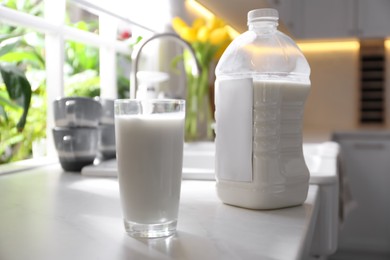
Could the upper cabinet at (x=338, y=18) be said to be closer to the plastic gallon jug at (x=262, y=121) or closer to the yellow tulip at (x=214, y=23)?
the yellow tulip at (x=214, y=23)

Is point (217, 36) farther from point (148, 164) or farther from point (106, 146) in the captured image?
point (148, 164)

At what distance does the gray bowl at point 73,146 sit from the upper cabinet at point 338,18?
8.66ft

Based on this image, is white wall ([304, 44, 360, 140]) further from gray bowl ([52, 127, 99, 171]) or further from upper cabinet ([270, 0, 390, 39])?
gray bowl ([52, 127, 99, 171])

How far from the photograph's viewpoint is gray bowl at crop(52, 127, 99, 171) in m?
1.20

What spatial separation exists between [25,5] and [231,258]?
1513 millimetres

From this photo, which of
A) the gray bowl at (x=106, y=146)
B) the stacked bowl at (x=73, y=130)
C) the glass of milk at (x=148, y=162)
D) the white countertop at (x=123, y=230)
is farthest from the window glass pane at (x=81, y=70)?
the glass of milk at (x=148, y=162)

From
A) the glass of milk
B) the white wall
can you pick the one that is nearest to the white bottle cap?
the glass of milk

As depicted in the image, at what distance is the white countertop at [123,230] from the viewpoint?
52 cm

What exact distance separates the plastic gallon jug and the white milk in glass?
18cm

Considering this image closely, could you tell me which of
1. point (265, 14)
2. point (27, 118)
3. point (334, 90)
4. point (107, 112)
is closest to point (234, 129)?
point (265, 14)

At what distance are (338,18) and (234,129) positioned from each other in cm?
332

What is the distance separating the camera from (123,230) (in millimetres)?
616

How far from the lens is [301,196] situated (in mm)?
766

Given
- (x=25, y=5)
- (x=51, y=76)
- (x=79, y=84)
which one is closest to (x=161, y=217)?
(x=51, y=76)
